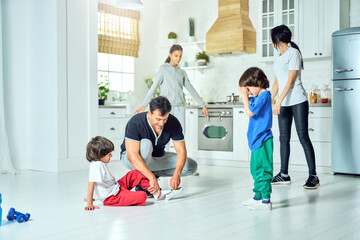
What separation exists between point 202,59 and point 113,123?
1671 mm

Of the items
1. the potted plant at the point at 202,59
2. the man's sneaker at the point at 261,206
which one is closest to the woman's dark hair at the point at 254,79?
the man's sneaker at the point at 261,206

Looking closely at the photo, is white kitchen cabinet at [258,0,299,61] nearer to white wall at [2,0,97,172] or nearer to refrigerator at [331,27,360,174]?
refrigerator at [331,27,360,174]

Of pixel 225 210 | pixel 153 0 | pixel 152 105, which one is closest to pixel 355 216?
pixel 225 210

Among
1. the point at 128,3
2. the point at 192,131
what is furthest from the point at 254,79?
the point at 192,131

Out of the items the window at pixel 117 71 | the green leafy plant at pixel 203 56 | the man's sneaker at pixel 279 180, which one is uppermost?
the green leafy plant at pixel 203 56

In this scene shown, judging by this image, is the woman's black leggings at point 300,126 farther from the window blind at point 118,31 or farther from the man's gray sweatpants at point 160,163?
the window blind at point 118,31

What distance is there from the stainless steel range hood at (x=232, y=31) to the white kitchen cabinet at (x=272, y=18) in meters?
0.22

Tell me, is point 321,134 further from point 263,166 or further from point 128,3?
point 128,3

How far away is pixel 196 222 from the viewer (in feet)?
8.75

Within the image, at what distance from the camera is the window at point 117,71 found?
6688 millimetres

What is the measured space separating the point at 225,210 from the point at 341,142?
7.54ft

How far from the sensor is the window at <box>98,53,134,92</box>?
6688 millimetres

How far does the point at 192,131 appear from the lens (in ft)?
19.8

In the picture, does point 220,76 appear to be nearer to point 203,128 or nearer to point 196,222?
point 203,128
